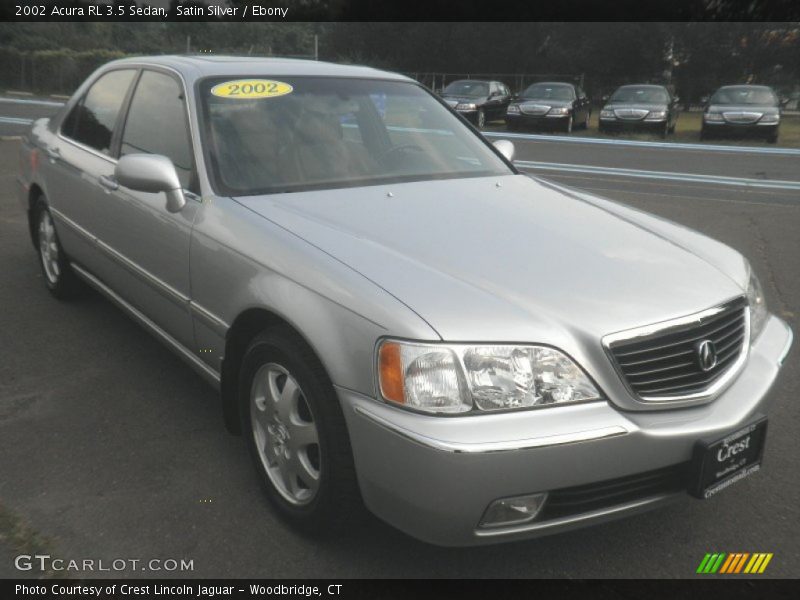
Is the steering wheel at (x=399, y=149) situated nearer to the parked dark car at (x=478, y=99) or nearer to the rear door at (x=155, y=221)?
the rear door at (x=155, y=221)

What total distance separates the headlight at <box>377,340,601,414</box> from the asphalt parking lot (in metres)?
0.69

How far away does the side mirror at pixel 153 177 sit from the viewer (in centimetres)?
315

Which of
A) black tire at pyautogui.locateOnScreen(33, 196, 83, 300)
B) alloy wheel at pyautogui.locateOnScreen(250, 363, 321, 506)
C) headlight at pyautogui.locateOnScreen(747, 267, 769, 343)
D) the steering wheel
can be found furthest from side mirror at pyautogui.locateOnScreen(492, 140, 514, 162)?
black tire at pyautogui.locateOnScreen(33, 196, 83, 300)

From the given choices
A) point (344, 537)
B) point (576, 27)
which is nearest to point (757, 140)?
point (344, 537)

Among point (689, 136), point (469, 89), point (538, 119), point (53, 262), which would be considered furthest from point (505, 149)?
point (469, 89)

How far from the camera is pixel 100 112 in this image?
14.7ft

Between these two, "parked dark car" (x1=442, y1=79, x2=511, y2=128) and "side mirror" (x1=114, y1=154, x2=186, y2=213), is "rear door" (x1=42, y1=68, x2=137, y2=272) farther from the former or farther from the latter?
"parked dark car" (x1=442, y1=79, x2=511, y2=128)

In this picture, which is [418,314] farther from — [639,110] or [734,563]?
[639,110]

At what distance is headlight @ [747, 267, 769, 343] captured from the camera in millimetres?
2832

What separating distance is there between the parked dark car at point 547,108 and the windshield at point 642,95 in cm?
122

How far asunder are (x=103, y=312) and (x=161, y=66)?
5.89 feet

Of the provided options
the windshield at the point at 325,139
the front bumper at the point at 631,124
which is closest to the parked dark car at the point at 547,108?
the front bumper at the point at 631,124
